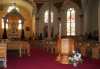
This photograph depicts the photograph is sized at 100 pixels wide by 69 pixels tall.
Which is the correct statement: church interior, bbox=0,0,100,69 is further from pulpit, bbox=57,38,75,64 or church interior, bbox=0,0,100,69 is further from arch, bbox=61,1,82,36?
pulpit, bbox=57,38,75,64

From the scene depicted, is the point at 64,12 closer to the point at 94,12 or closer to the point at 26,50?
the point at 94,12

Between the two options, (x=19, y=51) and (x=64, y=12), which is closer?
(x=19, y=51)

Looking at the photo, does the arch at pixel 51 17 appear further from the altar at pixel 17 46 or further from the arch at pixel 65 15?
the altar at pixel 17 46

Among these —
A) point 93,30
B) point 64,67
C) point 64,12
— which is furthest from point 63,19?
point 64,67

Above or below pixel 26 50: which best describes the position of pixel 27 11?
above

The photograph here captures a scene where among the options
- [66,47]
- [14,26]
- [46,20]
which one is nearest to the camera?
[66,47]

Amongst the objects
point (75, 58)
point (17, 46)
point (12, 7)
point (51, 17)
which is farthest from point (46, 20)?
point (75, 58)

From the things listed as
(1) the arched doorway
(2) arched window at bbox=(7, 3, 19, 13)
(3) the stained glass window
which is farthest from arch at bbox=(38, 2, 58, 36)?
(2) arched window at bbox=(7, 3, 19, 13)

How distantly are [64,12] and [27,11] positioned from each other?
5.69 m

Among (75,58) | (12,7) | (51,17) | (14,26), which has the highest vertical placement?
(12,7)

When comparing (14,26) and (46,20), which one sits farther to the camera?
(14,26)

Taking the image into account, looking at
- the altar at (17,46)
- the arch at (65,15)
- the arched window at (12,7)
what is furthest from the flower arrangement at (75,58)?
the arched window at (12,7)

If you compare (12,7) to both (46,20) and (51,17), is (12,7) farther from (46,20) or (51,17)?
(51,17)

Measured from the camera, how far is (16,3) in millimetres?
34156
